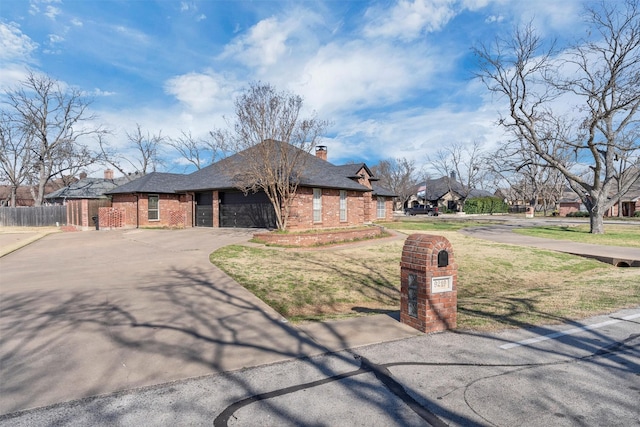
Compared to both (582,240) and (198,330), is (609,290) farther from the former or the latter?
(582,240)

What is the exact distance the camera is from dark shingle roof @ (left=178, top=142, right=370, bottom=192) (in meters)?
18.6

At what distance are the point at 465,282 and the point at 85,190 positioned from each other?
36860 mm

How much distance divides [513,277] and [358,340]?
27.9 feet

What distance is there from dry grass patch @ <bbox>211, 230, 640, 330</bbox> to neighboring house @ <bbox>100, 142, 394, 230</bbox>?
5268mm

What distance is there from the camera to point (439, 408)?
3002 mm

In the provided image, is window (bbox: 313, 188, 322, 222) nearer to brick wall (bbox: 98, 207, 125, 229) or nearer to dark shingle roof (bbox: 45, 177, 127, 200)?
brick wall (bbox: 98, 207, 125, 229)

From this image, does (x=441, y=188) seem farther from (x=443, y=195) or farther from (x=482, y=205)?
(x=482, y=205)

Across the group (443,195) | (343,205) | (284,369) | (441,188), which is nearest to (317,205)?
(343,205)

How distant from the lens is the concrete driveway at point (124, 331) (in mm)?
3617

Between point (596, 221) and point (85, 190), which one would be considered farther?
point (85, 190)

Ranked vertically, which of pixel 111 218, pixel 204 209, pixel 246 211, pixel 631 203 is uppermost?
pixel 631 203

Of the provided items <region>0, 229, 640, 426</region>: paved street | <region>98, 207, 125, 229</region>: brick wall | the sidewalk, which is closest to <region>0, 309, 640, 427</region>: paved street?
<region>0, 229, 640, 426</region>: paved street

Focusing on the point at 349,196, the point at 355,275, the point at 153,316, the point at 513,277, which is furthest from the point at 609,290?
the point at 349,196

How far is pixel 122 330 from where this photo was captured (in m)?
4.95
